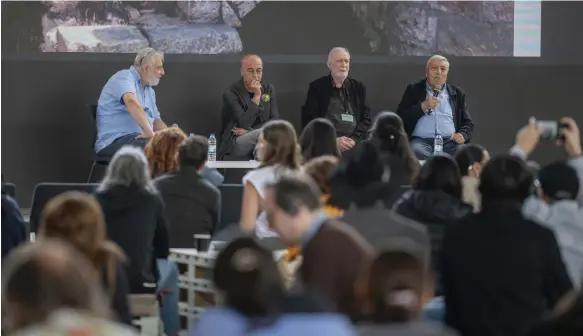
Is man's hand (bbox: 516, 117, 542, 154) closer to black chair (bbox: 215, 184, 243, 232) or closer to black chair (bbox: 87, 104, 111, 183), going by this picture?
black chair (bbox: 215, 184, 243, 232)

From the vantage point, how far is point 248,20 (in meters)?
9.98

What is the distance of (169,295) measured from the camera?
5.49m

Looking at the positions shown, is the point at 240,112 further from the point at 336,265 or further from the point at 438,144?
the point at 336,265

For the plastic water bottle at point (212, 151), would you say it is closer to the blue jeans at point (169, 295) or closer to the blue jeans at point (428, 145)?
the blue jeans at point (428, 145)

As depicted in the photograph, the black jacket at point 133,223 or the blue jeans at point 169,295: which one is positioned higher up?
the black jacket at point 133,223

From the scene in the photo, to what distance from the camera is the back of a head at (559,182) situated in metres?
4.49

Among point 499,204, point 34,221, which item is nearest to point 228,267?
point 499,204

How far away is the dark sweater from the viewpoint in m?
3.60

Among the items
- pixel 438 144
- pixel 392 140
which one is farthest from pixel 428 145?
pixel 392 140

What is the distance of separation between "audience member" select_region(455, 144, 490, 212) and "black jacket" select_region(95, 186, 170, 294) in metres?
1.37

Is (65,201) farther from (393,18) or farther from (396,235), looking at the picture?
(393,18)

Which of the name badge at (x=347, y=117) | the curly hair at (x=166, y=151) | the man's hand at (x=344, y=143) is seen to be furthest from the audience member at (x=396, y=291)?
the name badge at (x=347, y=117)

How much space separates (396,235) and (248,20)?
241 inches

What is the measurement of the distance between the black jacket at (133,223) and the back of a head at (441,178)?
1.12 m
